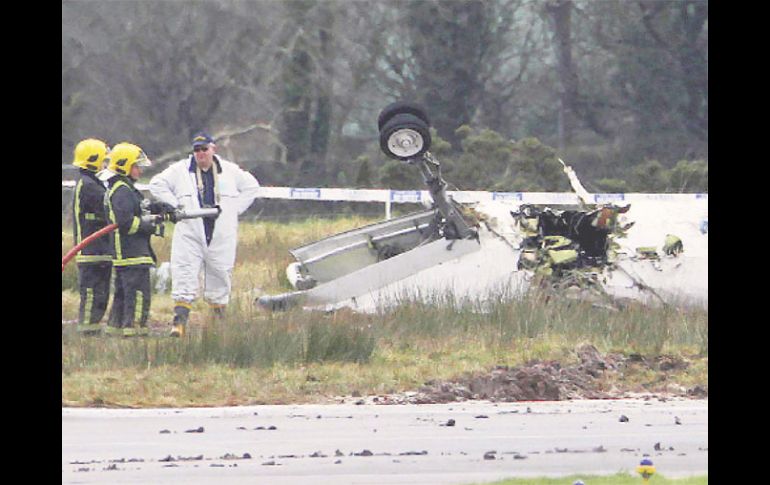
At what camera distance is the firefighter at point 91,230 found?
42.8 feet

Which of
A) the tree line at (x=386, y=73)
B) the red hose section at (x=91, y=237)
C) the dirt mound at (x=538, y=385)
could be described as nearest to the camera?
the dirt mound at (x=538, y=385)

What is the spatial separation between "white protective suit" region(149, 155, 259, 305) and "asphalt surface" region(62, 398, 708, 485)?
373cm

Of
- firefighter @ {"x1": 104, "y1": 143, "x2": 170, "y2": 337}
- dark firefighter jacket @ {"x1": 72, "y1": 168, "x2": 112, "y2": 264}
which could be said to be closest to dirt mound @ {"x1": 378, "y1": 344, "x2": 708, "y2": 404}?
firefighter @ {"x1": 104, "y1": 143, "x2": 170, "y2": 337}

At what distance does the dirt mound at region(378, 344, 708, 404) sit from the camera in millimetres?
10312

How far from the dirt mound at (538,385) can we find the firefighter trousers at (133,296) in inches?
123

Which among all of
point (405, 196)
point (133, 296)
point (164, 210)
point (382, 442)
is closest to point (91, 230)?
point (164, 210)

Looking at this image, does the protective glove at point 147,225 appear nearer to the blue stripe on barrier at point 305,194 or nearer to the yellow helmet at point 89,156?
the yellow helmet at point 89,156

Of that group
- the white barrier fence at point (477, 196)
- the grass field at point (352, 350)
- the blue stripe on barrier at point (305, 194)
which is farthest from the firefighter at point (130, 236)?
the blue stripe on barrier at point (305, 194)

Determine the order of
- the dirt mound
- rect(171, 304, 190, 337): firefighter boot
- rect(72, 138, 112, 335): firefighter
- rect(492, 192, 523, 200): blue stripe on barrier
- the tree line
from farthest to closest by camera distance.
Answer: the tree line → rect(492, 192, 523, 200): blue stripe on barrier → rect(72, 138, 112, 335): firefighter → rect(171, 304, 190, 337): firefighter boot → the dirt mound

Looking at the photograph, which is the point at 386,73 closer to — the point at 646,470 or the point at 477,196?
the point at 477,196

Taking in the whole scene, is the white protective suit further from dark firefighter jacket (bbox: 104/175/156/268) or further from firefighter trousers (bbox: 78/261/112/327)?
firefighter trousers (bbox: 78/261/112/327)

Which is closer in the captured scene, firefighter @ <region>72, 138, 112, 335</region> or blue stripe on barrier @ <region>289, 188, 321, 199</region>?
firefighter @ <region>72, 138, 112, 335</region>
